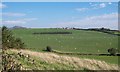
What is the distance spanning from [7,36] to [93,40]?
71.8m

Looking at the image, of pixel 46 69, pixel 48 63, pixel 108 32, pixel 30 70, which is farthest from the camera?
pixel 108 32

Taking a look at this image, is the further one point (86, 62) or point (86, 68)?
point (86, 62)

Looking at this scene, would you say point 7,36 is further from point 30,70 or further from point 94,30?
point 94,30

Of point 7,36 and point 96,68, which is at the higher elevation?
point 7,36

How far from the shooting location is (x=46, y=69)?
15.0 meters

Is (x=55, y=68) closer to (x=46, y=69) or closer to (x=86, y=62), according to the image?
(x=46, y=69)

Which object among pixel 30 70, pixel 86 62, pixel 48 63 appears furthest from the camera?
pixel 86 62

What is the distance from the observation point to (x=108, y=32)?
118375mm

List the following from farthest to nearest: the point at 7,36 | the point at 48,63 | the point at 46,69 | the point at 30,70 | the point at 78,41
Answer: the point at 78,41 → the point at 7,36 → the point at 48,63 → the point at 46,69 → the point at 30,70

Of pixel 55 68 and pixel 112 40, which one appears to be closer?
pixel 55 68

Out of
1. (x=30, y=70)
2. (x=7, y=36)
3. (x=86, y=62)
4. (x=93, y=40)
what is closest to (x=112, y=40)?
(x=93, y=40)

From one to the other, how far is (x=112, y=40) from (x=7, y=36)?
74795 mm

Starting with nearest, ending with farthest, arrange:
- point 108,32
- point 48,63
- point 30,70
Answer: point 30,70
point 48,63
point 108,32

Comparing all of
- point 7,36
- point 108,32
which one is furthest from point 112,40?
point 7,36
